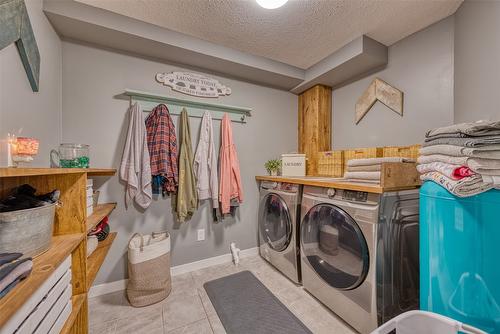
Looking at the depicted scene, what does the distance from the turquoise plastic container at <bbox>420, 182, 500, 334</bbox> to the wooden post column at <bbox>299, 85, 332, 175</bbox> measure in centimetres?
147

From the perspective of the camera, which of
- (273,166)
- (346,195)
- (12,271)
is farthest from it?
A: (273,166)

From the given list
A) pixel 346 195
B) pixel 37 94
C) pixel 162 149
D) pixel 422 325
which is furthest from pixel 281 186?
pixel 37 94

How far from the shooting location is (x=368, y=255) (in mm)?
1122

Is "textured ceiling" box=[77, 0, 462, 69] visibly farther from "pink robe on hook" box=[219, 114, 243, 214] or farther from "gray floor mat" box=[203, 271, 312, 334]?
"gray floor mat" box=[203, 271, 312, 334]

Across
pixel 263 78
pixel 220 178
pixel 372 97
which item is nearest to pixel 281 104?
pixel 263 78

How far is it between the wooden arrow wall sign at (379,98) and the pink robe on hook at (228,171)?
4.65ft

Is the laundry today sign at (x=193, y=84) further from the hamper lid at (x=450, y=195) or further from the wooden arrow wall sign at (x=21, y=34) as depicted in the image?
the hamper lid at (x=450, y=195)

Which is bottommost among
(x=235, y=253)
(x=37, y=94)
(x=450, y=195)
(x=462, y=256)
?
(x=235, y=253)

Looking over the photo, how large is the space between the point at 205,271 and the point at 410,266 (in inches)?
66.2

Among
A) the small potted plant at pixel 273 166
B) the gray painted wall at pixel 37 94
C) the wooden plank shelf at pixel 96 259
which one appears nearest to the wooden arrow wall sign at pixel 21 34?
the gray painted wall at pixel 37 94

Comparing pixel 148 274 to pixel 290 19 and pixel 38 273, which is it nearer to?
pixel 38 273

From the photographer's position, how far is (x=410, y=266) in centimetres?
121

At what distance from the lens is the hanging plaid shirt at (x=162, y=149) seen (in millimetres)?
1700

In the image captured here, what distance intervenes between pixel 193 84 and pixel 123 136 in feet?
2.72
